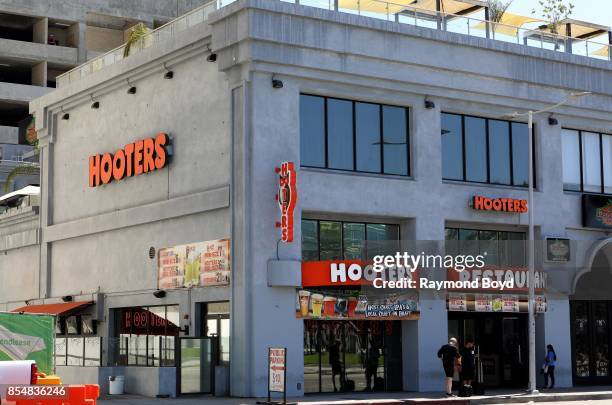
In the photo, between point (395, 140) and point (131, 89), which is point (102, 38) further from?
point (395, 140)

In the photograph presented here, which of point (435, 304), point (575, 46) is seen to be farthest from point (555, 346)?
point (575, 46)

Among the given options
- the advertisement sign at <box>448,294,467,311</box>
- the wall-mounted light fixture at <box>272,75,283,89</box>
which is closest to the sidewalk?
the advertisement sign at <box>448,294,467,311</box>

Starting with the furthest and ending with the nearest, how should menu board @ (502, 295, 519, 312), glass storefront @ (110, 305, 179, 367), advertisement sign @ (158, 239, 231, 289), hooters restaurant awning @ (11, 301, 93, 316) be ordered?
hooters restaurant awning @ (11, 301, 93, 316), menu board @ (502, 295, 519, 312), advertisement sign @ (158, 239, 231, 289), glass storefront @ (110, 305, 179, 367)

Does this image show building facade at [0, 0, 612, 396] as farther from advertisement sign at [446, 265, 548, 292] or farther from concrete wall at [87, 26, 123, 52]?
concrete wall at [87, 26, 123, 52]

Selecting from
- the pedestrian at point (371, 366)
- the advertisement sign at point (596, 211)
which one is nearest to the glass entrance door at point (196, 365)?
the pedestrian at point (371, 366)

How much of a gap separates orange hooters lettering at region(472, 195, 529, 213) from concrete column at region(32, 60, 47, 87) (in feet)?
193

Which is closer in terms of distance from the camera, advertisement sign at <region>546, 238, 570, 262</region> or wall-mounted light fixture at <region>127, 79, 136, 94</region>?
advertisement sign at <region>546, 238, 570, 262</region>

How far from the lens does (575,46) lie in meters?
42.2

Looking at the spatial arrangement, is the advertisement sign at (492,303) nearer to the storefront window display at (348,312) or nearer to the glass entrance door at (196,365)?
the storefront window display at (348,312)

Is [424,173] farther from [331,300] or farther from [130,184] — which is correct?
[130,184]

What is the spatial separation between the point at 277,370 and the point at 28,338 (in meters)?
7.44

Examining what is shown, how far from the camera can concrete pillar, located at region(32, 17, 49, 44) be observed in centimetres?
9062

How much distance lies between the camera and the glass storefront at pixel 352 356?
35562 mm

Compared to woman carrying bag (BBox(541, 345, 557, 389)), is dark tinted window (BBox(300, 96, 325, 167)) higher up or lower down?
higher up
